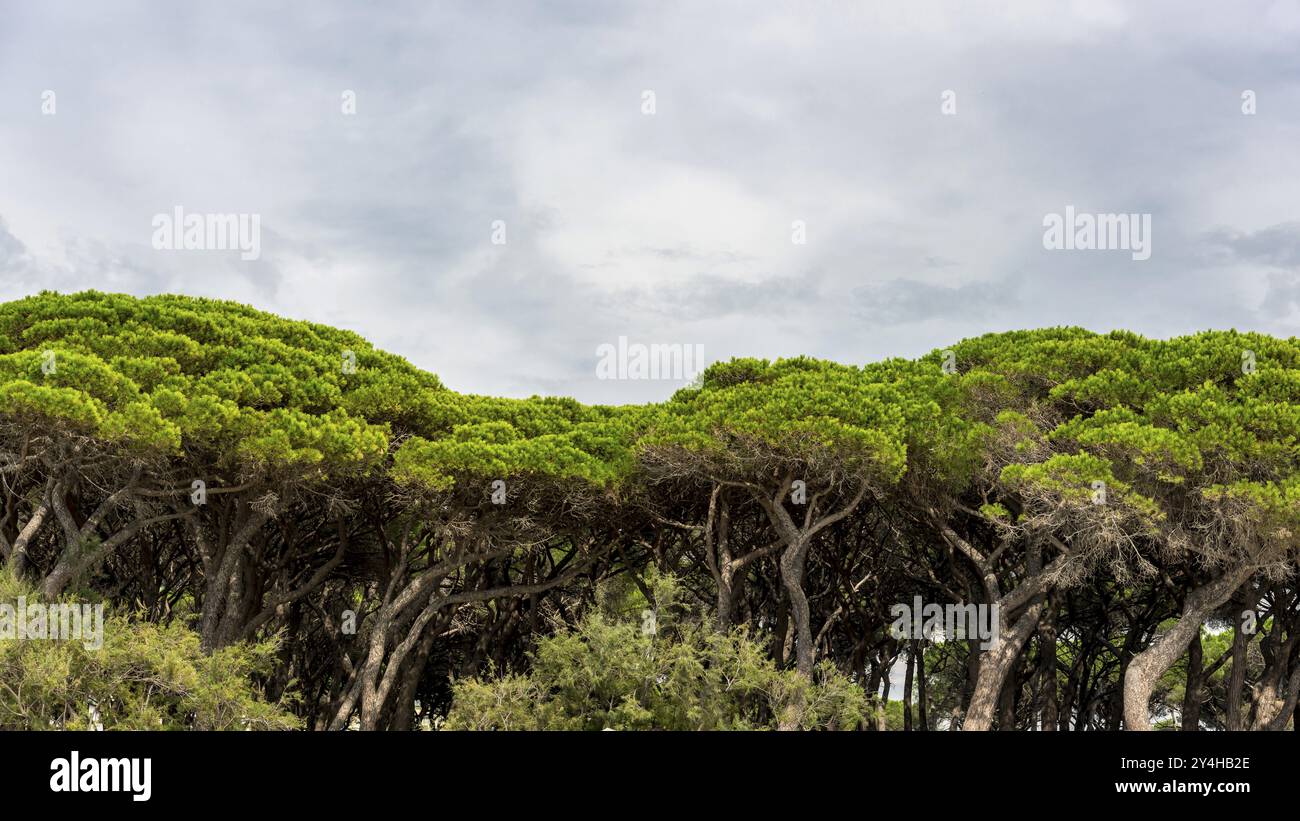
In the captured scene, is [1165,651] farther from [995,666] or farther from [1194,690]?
[1194,690]

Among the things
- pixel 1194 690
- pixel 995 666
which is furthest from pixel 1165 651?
pixel 1194 690

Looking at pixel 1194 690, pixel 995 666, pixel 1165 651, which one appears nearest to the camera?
pixel 1165 651

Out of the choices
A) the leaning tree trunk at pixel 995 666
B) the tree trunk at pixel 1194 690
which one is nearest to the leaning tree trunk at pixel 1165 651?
the leaning tree trunk at pixel 995 666

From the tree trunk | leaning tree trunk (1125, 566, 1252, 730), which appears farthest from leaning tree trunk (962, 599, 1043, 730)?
the tree trunk

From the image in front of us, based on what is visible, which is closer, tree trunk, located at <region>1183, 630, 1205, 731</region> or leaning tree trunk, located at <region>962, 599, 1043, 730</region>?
leaning tree trunk, located at <region>962, 599, 1043, 730</region>

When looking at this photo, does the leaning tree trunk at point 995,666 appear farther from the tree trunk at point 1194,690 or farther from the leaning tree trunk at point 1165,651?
the tree trunk at point 1194,690

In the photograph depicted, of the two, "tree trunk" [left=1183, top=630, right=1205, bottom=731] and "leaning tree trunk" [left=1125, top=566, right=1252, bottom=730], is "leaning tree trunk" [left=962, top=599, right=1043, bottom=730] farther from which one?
"tree trunk" [left=1183, top=630, right=1205, bottom=731]

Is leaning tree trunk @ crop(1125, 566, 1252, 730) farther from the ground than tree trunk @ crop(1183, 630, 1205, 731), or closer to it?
farther from the ground

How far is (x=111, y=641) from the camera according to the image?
15070 mm
